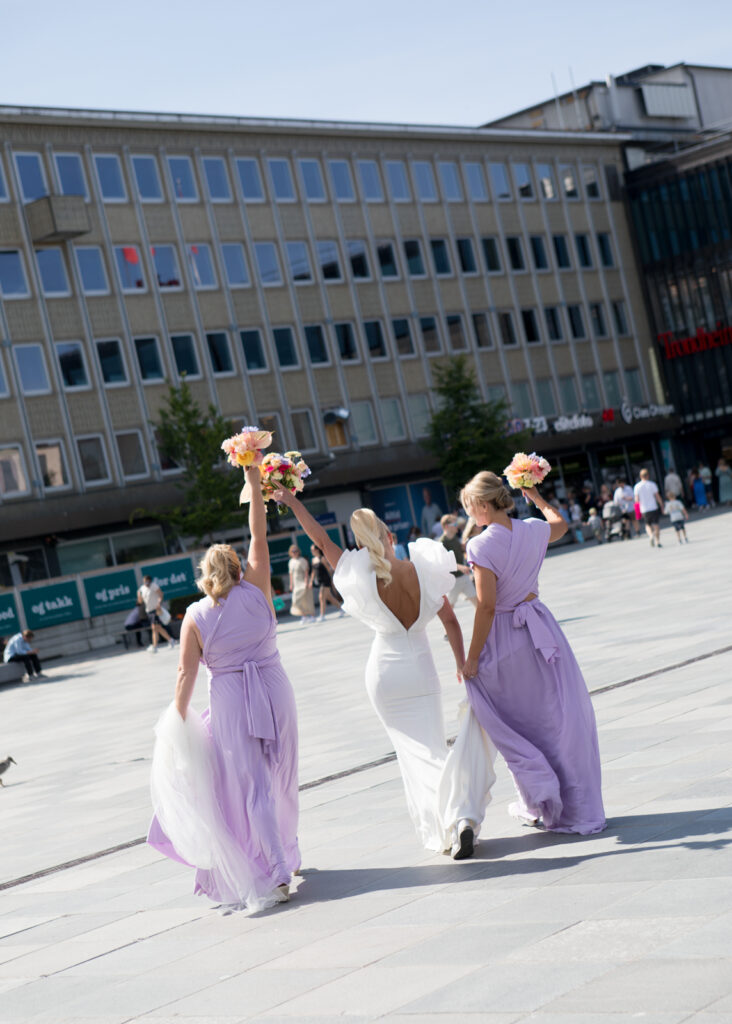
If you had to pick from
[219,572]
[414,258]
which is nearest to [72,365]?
[414,258]

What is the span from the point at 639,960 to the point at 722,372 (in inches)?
2407

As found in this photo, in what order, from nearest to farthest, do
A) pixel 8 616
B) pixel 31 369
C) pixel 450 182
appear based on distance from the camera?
1. pixel 8 616
2. pixel 31 369
3. pixel 450 182

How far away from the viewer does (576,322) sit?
63500mm

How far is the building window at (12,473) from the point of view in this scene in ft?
149

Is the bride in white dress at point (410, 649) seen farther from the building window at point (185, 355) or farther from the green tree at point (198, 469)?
the building window at point (185, 355)

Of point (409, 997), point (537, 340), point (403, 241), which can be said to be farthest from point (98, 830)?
point (537, 340)

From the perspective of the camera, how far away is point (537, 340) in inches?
2418

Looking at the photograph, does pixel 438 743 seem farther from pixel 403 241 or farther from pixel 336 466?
pixel 403 241

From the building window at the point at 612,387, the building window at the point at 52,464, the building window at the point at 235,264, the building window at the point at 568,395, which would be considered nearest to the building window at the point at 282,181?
the building window at the point at 235,264

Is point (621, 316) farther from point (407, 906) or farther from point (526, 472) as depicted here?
point (407, 906)

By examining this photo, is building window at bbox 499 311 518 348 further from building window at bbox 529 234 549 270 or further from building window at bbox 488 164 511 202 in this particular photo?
building window at bbox 488 164 511 202

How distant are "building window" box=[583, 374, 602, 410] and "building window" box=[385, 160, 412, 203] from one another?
11747 mm

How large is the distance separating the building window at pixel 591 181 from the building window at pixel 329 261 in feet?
51.8

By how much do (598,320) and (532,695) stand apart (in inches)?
2318
